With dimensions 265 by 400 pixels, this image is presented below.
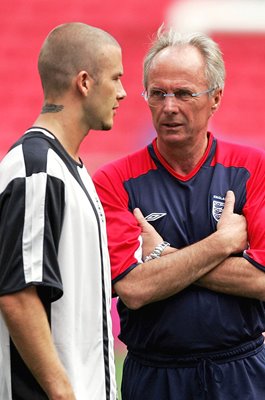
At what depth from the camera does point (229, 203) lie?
3.35 metres

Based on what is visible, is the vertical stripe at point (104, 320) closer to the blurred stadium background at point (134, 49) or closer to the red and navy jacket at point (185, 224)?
the red and navy jacket at point (185, 224)

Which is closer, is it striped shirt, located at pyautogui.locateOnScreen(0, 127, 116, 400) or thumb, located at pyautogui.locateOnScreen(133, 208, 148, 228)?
striped shirt, located at pyautogui.locateOnScreen(0, 127, 116, 400)

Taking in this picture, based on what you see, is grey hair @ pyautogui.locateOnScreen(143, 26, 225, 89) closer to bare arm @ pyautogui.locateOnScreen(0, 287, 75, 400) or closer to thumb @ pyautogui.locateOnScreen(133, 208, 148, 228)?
thumb @ pyautogui.locateOnScreen(133, 208, 148, 228)

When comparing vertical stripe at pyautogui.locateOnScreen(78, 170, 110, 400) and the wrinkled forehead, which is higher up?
A: the wrinkled forehead

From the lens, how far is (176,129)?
3.44 meters

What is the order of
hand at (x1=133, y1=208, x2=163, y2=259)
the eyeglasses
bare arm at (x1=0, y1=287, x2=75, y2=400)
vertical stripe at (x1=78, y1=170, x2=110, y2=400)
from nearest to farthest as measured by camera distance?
bare arm at (x1=0, y1=287, x2=75, y2=400) → vertical stripe at (x1=78, y1=170, x2=110, y2=400) → hand at (x1=133, y1=208, x2=163, y2=259) → the eyeglasses

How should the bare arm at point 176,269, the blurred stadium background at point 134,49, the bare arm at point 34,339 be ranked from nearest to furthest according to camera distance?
1. the bare arm at point 34,339
2. the bare arm at point 176,269
3. the blurred stadium background at point 134,49

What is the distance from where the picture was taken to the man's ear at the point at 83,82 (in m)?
2.79

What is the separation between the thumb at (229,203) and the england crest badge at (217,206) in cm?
2

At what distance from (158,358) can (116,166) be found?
73cm

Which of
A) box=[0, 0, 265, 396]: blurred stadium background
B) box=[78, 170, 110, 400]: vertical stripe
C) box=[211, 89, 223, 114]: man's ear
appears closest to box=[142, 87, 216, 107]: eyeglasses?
box=[211, 89, 223, 114]: man's ear

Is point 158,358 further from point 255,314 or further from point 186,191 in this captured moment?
point 186,191

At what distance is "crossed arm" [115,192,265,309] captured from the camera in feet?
10.6

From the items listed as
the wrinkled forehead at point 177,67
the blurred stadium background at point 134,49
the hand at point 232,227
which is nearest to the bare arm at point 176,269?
the hand at point 232,227
